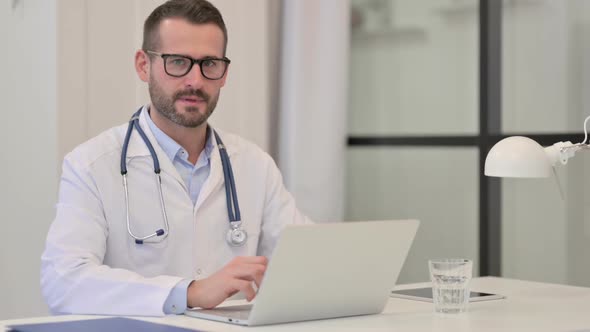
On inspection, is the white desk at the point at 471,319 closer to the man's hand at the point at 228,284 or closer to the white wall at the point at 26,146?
the man's hand at the point at 228,284

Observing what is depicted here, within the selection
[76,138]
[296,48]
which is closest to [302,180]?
[296,48]

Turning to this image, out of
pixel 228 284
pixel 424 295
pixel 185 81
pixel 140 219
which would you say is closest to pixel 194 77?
pixel 185 81

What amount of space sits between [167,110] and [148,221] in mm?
300

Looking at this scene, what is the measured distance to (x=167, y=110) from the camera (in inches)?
99.8

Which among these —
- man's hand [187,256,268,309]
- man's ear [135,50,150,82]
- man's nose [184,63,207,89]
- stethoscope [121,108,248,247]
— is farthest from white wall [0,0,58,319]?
man's hand [187,256,268,309]

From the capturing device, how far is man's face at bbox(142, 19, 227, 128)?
8.25 ft

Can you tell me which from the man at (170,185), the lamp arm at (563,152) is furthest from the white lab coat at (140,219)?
the lamp arm at (563,152)

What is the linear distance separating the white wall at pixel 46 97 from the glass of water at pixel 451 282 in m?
1.57

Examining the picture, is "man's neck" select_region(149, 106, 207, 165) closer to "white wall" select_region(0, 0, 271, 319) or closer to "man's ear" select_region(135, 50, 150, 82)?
"man's ear" select_region(135, 50, 150, 82)

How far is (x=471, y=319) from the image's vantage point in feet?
6.47

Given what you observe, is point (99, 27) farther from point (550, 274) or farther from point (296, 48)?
point (550, 274)

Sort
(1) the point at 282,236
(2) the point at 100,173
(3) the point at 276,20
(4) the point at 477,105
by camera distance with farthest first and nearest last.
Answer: (3) the point at 276,20 < (4) the point at 477,105 < (2) the point at 100,173 < (1) the point at 282,236

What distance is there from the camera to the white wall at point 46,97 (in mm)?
3152

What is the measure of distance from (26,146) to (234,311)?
1561mm
